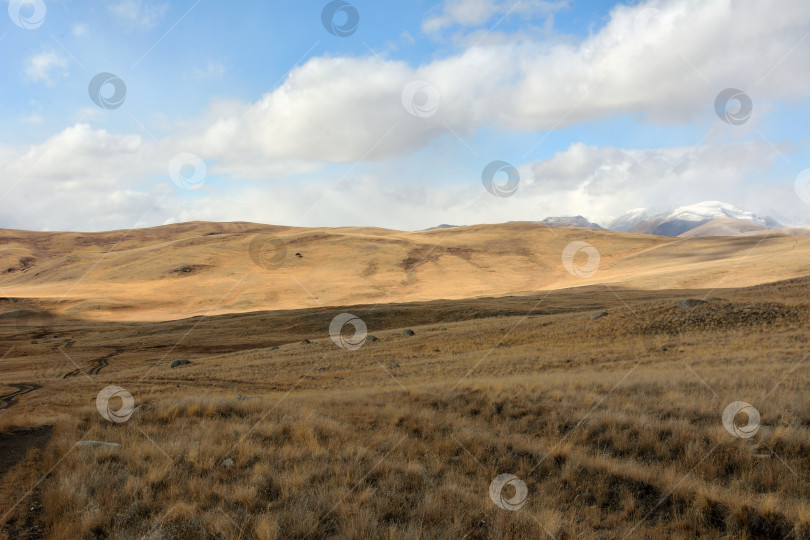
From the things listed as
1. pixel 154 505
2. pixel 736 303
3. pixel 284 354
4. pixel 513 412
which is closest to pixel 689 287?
pixel 736 303

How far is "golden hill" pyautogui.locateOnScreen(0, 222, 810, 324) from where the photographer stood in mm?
59062

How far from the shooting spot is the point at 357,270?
263 ft

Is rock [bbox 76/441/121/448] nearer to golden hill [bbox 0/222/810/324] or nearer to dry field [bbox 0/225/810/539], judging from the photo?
dry field [bbox 0/225/810/539]

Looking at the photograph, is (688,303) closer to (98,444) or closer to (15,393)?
(98,444)

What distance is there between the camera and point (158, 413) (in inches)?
379

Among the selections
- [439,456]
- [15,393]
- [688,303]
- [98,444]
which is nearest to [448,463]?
[439,456]

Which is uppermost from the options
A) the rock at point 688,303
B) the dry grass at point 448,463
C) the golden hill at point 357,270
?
the golden hill at point 357,270

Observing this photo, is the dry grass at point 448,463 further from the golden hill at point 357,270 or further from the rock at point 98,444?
the golden hill at point 357,270

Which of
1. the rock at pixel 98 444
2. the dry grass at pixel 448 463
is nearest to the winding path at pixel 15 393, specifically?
the dry grass at pixel 448 463

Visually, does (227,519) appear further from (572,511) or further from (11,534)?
(572,511)

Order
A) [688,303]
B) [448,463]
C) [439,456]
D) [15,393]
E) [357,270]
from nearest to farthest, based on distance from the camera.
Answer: [448,463], [439,456], [15,393], [688,303], [357,270]

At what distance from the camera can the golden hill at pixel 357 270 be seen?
59.1 metres

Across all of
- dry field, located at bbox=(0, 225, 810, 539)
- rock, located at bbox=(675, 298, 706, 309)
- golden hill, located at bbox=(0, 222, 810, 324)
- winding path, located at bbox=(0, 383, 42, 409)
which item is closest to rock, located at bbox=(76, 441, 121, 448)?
dry field, located at bbox=(0, 225, 810, 539)

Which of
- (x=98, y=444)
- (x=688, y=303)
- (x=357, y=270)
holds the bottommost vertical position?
(x=98, y=444)
